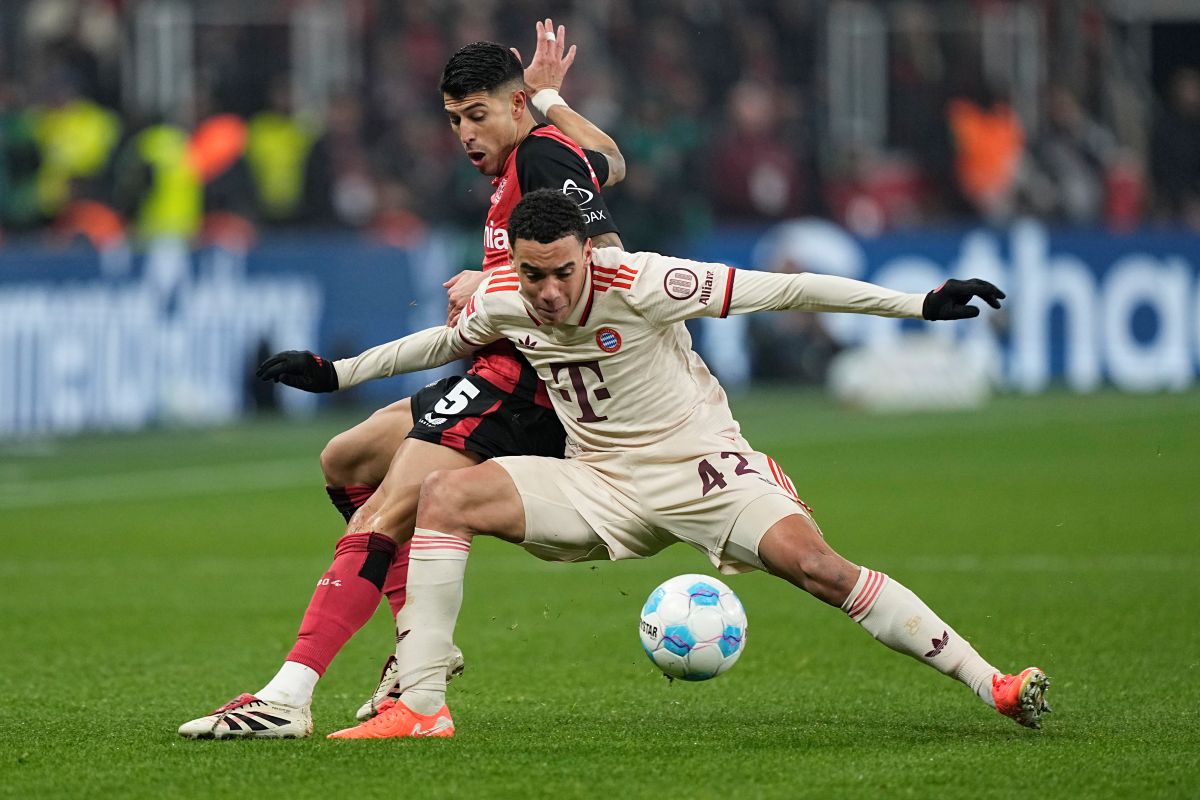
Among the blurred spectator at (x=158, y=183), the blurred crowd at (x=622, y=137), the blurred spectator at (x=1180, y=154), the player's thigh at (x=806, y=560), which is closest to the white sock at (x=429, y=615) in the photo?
the player's thigh at (x=806, y=560)

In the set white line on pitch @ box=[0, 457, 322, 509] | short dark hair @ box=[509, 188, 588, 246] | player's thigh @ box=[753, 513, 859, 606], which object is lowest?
white line on pitch @ box=[0, 457, 322, 509]

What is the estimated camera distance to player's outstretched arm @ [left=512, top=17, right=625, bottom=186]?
6375mm

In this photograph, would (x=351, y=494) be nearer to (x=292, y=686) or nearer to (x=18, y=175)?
(x=292, y=686)

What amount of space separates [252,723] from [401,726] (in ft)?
1.34

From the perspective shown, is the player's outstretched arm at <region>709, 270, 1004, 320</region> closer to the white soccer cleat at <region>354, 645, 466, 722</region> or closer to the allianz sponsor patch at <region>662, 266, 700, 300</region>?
the allianz sponsor patch at <region>662, 266, 700, 300</region>

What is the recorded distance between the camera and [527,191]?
5.91 meters

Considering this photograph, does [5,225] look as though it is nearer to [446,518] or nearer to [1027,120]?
[1027,120]

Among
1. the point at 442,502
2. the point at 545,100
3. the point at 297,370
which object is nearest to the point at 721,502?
the point at 442,502

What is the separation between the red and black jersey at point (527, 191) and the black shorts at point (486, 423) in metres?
0.04

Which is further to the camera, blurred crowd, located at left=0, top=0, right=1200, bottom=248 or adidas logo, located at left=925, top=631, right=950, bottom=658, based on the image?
blurred crowd, located at left=0, top=0, right=1200, bottom=248

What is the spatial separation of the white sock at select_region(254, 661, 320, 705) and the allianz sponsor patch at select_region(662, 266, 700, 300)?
4.87ft

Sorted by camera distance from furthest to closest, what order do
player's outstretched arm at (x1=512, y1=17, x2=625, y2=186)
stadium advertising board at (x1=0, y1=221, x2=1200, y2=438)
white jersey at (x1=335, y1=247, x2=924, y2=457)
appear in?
stadium advertising board at (x1=0, y1=221, x2=1200, y2=438), player's outstretched arm at (x1=512, y1=17, x2=625, y2=186), white jersey at (x1=335, y1=247, x2=924, y2=457)

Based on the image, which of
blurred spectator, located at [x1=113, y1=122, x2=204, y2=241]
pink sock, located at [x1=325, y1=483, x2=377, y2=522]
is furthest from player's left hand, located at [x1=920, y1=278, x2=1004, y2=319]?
blurred spectator, located at [x1=113, y1=122, x2=204, y2=241]

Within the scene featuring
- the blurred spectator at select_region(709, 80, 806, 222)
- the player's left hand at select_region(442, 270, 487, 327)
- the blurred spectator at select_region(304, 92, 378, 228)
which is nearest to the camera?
the player's left hand at select_region(442, 270, 487, 327)
